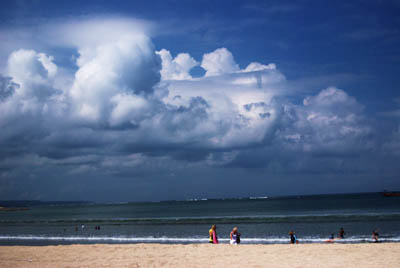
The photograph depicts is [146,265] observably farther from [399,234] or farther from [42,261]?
[399,234]

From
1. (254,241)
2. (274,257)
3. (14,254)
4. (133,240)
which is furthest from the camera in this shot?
(133,240)

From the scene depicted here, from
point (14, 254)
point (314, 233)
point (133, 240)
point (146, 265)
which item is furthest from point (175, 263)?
point (314, 233)

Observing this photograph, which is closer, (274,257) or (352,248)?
(274,257)

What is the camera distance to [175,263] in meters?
16.9

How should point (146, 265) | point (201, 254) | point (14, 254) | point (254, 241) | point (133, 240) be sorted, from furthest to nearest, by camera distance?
point (133, 240) → point (254, 241) → point (14, 254) → point (201, 254) → point (146, 265)

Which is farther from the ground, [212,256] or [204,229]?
[212,256]

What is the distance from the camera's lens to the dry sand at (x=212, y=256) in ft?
52.6

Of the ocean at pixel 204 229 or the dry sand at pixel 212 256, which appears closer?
the dry sand at pixel 212 256

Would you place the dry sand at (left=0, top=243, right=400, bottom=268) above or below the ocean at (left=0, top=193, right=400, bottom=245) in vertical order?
above

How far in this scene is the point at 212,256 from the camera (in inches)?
725

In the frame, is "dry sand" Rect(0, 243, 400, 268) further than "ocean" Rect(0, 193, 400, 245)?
No

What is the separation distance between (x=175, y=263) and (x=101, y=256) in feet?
16.3

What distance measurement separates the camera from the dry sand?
52.6 ft

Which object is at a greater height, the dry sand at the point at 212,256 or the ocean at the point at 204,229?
the dry sand at the point at 212,256
